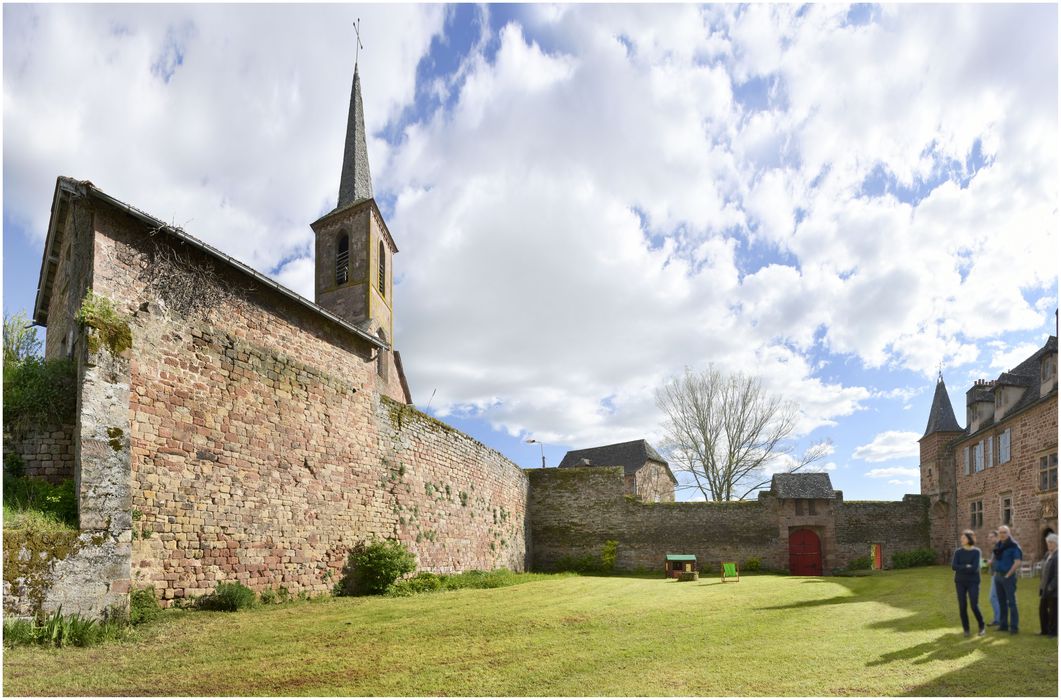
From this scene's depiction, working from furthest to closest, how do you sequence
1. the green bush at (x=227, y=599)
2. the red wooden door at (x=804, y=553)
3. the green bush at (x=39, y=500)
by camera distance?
1. the red wooden door at (x=804, y=553)
2. the green bush at (x=227, y=599)
3. the green bush at (x=39, y=500)

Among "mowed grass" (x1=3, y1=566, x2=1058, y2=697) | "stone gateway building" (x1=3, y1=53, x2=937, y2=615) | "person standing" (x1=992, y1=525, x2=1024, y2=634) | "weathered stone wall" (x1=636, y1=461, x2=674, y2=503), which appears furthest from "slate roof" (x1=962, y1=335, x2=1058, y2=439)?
"weathered stone wall" (x1=636, y1=461, x2=674, y2=503)

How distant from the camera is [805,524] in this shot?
24.5m

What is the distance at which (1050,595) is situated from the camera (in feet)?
24.6

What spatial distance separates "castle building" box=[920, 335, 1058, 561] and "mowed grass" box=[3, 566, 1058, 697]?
9.39 m

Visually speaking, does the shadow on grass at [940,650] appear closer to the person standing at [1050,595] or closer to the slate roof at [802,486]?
the person standing at [1050,595]

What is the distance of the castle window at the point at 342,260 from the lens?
27391mm

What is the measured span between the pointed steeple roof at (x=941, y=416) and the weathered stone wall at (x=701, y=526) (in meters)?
3.02

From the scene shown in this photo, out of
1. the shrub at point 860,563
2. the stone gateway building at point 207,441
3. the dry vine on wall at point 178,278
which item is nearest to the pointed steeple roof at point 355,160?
the stone gateway building at point 207,441

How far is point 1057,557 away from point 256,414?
38.9ft

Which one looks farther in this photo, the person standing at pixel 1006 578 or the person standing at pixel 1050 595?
the person standing at pixel 1006 578

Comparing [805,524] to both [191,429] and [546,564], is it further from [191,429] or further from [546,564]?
[191,429]

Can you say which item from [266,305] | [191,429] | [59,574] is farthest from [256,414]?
[59,574]

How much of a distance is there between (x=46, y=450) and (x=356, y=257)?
19111 millimetres

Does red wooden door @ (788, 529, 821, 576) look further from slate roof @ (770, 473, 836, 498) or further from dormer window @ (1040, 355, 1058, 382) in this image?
dormer window @ (1040, 355, 1058, 382)
